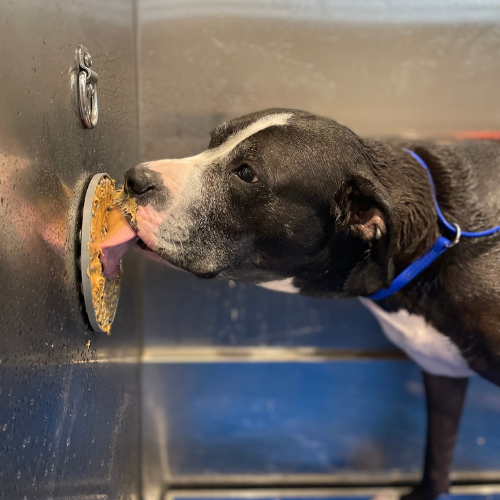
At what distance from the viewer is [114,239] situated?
92 cm

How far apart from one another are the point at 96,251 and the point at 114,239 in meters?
0.08

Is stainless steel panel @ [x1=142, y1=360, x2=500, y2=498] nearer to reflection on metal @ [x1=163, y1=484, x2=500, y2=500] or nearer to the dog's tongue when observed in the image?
reflection on metal @ [x1=163, y1=484, x2=500, y2=500]

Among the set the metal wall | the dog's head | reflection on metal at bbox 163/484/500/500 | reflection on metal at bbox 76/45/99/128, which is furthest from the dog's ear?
reflection on metal at bbox 163/484/500/500

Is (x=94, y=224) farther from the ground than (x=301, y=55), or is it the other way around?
(x=301, y=55)

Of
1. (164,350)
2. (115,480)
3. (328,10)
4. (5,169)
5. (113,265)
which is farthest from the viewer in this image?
(164,350)

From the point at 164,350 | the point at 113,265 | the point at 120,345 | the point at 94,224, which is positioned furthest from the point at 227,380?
the point at 94,224

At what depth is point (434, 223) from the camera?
106cm

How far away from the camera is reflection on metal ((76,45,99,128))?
0.80m

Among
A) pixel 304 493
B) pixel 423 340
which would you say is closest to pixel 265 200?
pixel 423 340

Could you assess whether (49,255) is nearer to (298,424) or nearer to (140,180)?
(140,180)

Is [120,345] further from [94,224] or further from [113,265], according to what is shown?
[94,224]

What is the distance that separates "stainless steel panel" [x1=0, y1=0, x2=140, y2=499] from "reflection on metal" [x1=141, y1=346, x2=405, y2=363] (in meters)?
0.53

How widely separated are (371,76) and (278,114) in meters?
0.66

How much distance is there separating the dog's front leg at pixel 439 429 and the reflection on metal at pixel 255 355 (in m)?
0.21
